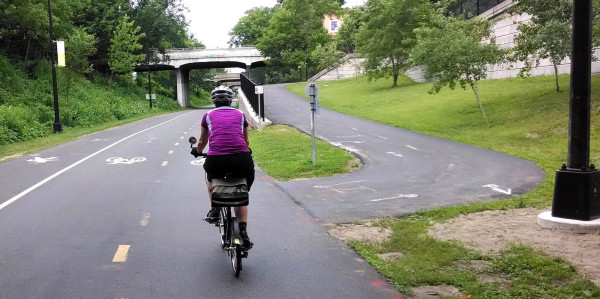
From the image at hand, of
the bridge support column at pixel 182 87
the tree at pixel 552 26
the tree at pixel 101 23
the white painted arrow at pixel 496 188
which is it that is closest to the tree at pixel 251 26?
the bridge support column at pixel 182 87

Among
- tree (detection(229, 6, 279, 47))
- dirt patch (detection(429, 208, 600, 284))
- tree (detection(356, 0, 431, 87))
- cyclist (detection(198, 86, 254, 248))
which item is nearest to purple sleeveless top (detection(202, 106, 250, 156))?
cyclist (detection(198, 86, 254, 248))

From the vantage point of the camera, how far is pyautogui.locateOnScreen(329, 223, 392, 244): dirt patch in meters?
6.99

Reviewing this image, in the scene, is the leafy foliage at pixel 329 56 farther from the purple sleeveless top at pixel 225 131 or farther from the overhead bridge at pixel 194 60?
the purple sleeveless top at pixel 225 131

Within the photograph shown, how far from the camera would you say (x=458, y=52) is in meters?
23.4

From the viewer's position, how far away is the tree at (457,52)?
76.7ft

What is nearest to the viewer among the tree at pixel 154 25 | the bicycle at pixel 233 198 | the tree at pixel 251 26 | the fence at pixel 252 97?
the bicycle at pixel 233 198

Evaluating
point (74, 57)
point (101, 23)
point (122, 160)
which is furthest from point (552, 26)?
point (101, 23)

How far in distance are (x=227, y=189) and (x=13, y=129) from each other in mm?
23042

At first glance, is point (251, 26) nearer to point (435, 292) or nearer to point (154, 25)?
point (154, 25)

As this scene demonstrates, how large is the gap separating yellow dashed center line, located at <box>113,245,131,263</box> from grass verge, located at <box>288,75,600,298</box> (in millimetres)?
2802

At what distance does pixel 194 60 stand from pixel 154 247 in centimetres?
6622

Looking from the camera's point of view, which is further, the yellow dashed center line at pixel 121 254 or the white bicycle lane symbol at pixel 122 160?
the white bicycle lane symbol at pixel 122 160

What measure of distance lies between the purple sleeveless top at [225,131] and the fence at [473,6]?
37952mm

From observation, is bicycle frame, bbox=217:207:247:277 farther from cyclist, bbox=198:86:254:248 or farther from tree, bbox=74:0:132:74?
tree, bbox=74:0:132:74
